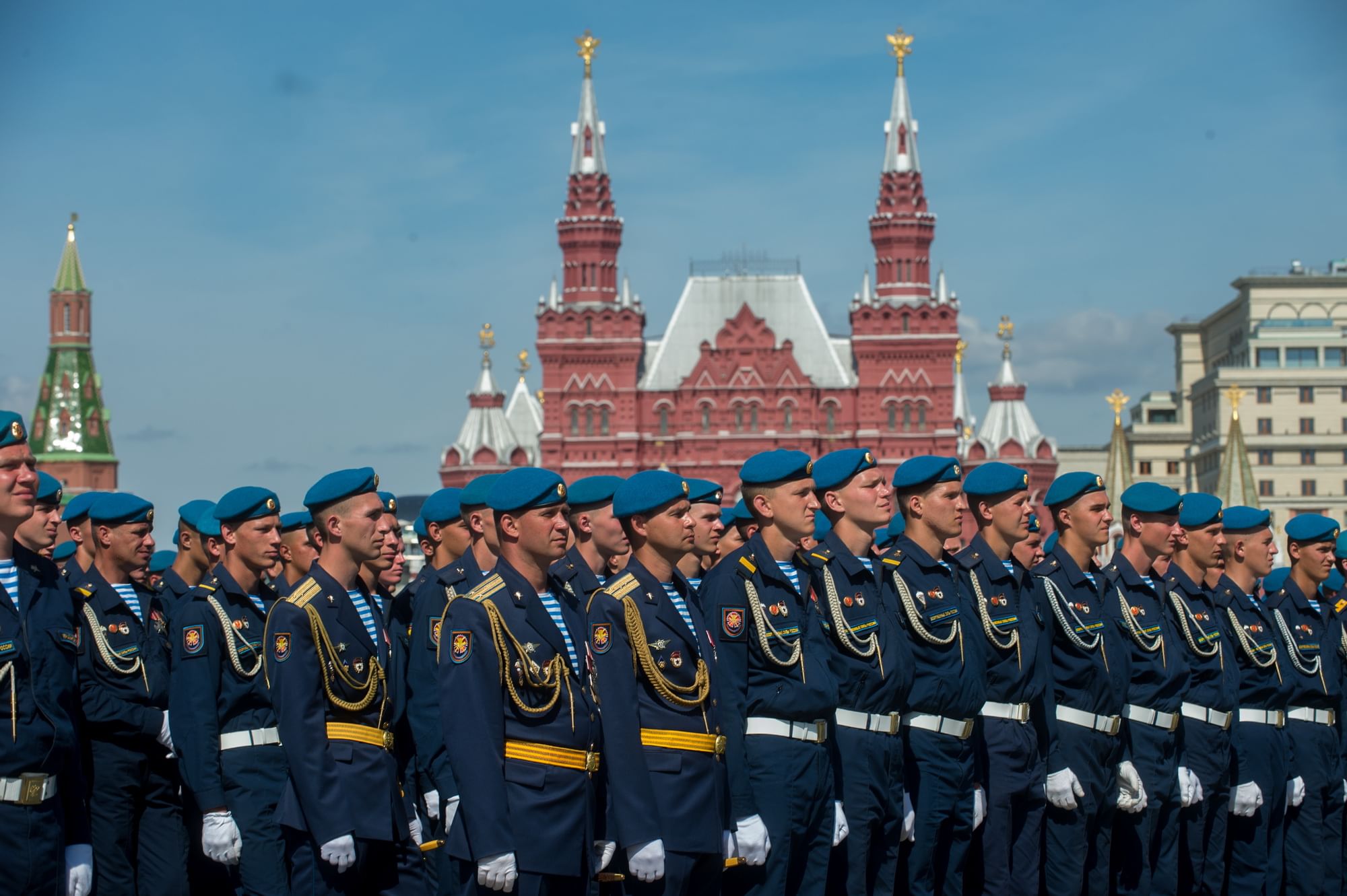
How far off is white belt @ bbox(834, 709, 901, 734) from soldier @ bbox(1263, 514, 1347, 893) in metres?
3.14

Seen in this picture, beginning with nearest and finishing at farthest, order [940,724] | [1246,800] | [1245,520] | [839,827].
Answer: [839,827] < [940,724] < [1246,800] < [1245,520]

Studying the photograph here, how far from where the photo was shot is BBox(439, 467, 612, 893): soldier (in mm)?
5188

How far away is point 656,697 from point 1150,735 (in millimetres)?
3446

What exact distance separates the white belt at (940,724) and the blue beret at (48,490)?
3473mm

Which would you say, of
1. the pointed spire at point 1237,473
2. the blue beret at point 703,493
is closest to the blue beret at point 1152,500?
the blue beret at point 703,493

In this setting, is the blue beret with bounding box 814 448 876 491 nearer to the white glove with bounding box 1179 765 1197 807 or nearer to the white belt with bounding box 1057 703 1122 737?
the white belt with bounding box 1057 703 1122 737

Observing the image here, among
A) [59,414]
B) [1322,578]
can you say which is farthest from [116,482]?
[1322,578]

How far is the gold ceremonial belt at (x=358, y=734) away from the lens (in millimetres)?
6000

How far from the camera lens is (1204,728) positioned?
28.2 ft

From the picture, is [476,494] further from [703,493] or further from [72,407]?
[72,407]

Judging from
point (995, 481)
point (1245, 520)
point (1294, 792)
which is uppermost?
point (995, 481)

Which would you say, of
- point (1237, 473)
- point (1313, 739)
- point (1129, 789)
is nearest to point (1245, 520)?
point (1313, 739)

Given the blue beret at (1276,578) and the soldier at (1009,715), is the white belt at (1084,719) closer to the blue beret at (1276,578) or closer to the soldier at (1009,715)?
the soldier at (1009,715)

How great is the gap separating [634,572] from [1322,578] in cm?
575
